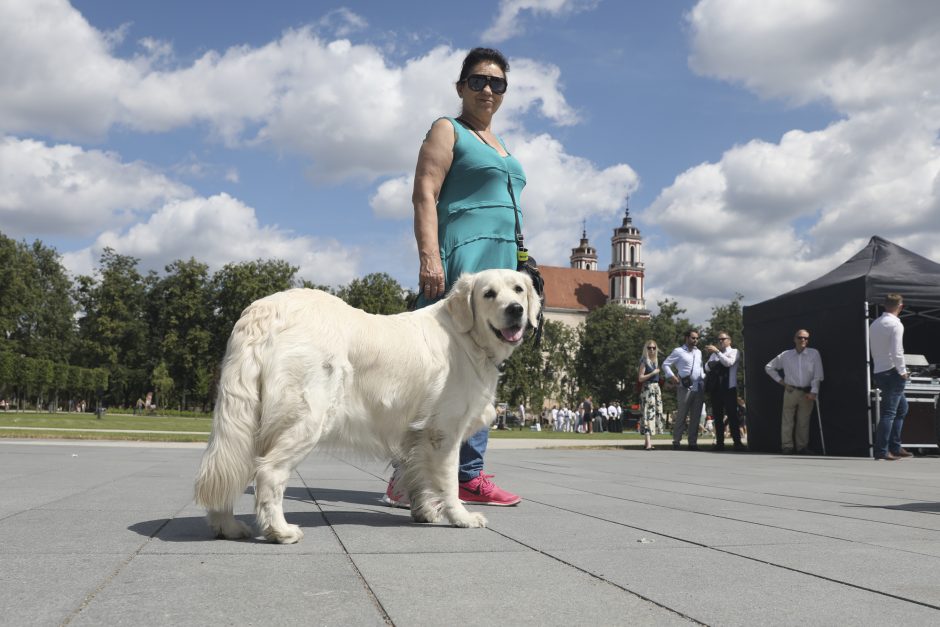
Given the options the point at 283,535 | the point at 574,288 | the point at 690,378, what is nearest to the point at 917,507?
the point at 283,535

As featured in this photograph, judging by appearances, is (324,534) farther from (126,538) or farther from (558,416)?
(558,416)

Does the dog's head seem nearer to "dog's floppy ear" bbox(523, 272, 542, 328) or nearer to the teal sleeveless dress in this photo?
"dog's floppy ear" bbox(523, 272, 542, 328)

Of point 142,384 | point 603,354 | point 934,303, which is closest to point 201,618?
point 934,303

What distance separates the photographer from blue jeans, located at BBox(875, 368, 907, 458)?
11.5 metres

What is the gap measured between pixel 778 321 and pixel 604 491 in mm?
10083

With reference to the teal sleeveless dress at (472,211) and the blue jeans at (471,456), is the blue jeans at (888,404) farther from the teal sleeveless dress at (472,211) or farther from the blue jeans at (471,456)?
the blue jeans at (471,456)

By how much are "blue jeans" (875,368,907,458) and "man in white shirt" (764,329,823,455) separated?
4.71 feet

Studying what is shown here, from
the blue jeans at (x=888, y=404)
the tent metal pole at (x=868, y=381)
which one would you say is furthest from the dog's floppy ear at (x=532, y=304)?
the tent metal pole at (x=868, y=381)

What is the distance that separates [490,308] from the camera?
4387mm

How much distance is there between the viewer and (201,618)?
6.94 feet

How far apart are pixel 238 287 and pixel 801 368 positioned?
51134 mm

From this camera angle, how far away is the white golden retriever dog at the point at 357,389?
11.2ft

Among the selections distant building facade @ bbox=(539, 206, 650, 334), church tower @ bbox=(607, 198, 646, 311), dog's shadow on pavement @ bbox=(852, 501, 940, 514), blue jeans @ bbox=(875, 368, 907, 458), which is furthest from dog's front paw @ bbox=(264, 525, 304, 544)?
church tower @ bbox=(607, 198, 646, 311)

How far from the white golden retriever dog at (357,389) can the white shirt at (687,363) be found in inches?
463
